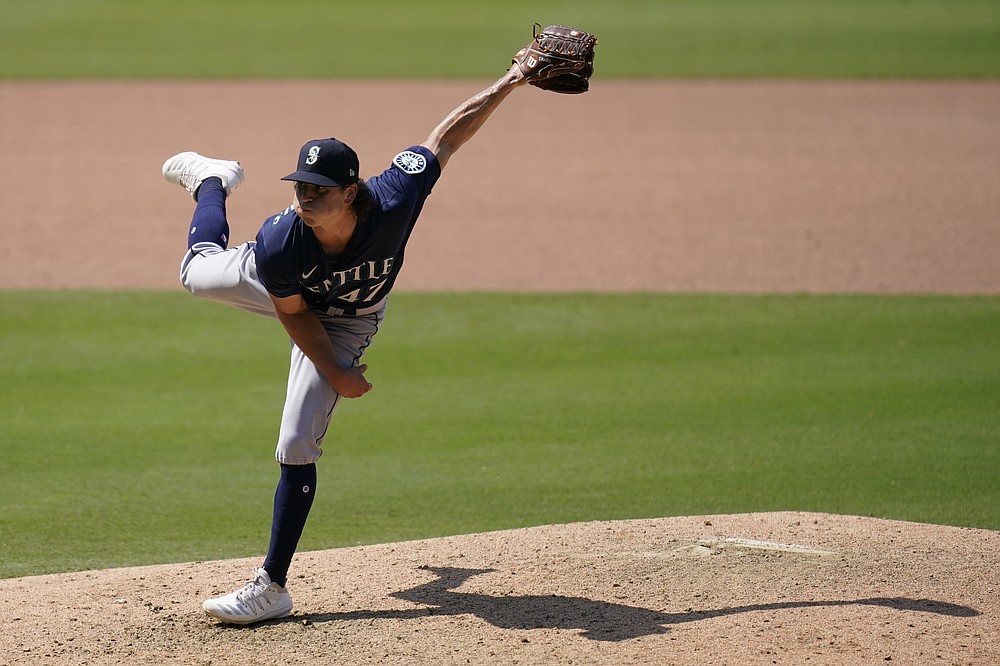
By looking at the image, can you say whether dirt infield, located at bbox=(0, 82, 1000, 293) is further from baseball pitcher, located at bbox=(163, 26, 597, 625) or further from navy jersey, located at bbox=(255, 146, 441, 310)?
navy jersey, located at bbox=(255, 146, 441, 310)

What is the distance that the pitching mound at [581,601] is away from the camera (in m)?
3.83

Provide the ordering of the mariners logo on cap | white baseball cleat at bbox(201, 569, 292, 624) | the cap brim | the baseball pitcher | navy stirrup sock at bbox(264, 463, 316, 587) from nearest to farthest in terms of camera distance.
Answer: the cap brim, the baseball pitcher, white baseball cleat at bbox(201, 569, 292, 624), navy stirrup sock at bbox(264, 463, 316, 587), the mariners logo on cap

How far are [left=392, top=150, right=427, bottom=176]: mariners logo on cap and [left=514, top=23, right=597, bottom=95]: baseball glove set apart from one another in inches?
20.6

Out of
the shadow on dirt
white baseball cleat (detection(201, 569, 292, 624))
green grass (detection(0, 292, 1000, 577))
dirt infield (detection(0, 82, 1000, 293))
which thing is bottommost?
white baseball cleat (detection(201, 569, 292, 624))

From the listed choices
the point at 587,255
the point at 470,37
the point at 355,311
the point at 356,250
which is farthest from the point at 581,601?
the point at 470,37

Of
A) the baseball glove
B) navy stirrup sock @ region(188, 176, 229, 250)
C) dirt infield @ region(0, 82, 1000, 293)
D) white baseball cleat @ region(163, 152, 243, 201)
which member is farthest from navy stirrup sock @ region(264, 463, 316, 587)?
dirt infield @ region(0, 82, 1000, 293)

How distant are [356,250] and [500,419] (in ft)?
9.26

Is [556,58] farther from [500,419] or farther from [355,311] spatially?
[500,419]

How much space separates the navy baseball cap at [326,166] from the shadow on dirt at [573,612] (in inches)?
→ 57.2

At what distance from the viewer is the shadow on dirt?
402 cm

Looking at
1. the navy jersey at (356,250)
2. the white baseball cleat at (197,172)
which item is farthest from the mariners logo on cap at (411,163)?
the white baseball cleat at (197,172)

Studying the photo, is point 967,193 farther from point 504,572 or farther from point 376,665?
point 376,665

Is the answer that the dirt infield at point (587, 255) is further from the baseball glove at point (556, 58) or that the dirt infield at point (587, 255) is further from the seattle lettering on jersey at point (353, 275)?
the baseball glove at point (556, 58)

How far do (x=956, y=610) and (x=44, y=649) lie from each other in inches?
116
